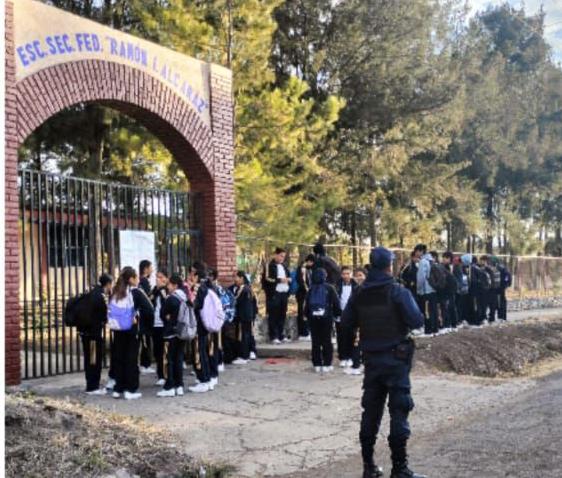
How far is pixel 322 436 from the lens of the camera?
723cm

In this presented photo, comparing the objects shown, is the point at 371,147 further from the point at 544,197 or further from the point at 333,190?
the point at 544,197

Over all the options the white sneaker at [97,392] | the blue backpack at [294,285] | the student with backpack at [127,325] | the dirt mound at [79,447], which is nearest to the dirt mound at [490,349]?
the blue backpack at [294,285]

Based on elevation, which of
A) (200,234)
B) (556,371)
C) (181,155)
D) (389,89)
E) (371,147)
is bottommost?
(556,371)

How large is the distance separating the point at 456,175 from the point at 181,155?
70.9 feet

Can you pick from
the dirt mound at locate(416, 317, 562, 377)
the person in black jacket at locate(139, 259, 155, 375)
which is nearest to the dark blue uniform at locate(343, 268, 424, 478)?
the person in black jacket at locate(139, 259, 155, 375)

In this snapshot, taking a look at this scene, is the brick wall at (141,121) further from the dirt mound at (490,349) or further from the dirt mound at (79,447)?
the dirt mound at (490,349)

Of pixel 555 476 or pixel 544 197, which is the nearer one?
pixel 555 476

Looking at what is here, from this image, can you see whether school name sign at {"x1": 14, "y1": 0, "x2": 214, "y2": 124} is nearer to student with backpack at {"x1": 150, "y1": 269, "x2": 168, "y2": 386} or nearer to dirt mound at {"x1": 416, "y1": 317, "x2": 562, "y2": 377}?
student with backpack at {"x1": 150, "y1": 269, "x2": 168, "y2": 386}

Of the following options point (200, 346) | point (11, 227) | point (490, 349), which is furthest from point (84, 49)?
point (490, 349)

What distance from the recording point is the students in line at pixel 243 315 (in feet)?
40.0

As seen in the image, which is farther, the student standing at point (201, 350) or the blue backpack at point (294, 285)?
the blue backpack at point (294, 285)

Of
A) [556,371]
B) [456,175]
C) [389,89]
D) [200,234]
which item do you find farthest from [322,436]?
[456,175]

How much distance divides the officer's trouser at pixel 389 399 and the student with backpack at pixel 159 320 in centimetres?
418

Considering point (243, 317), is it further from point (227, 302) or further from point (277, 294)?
point (277, 294)
